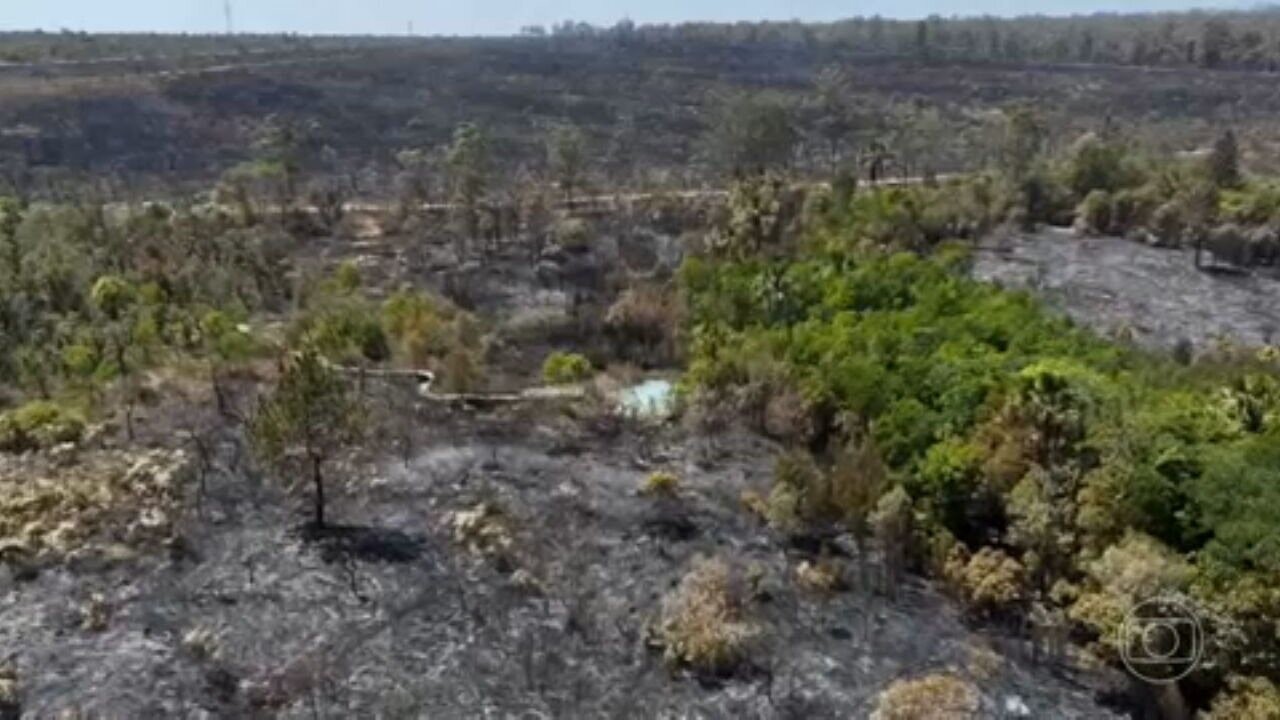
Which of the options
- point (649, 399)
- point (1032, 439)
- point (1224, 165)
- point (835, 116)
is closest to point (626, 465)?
point (649, 399)

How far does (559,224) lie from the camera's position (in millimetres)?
58500

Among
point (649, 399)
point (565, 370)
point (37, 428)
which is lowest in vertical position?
point (649, 399)

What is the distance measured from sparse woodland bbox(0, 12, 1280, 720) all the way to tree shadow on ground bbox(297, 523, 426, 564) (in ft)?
0.49

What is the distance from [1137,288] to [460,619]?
32.9 meters

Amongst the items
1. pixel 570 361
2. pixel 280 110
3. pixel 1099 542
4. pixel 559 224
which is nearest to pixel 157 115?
pixel 280 110

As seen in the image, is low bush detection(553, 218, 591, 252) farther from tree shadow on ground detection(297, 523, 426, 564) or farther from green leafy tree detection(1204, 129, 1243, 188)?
tree shadow on ground detection(297, 523, 426, 564)

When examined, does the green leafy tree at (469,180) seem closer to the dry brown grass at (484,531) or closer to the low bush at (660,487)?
the low bush at (660,487)

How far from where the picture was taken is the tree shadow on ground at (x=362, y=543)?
27.4 metres

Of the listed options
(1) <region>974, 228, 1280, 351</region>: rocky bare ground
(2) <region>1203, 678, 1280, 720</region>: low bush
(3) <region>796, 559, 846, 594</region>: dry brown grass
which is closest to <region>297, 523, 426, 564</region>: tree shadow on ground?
(3) <region>796, 559, 846, 594</region>: dry brown grass

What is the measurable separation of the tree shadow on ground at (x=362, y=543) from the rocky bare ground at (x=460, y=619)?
0.21 feet

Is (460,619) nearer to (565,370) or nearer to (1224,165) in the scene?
(565,370)

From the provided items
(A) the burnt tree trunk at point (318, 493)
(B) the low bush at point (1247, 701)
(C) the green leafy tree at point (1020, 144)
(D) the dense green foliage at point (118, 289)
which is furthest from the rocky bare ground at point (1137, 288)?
(D) the dense green foliage at point (118, 289)

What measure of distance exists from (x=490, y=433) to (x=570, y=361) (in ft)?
20.6

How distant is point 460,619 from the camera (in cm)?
2533
